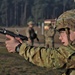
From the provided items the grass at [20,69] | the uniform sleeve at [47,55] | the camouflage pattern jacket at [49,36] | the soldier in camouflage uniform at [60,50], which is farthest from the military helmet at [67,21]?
the camouflage pattern jacket at [49,36]

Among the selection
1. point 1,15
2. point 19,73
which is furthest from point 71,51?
point 1,15

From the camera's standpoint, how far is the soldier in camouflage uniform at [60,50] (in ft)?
12.6

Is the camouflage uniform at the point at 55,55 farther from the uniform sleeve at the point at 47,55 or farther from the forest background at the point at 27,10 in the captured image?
the forest background at the point at 27,10

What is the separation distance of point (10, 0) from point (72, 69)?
422 feet

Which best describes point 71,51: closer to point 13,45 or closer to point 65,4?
point 13,45

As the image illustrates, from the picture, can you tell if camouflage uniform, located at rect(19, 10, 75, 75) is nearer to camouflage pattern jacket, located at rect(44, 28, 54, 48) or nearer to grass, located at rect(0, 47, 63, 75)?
grass, located at rect(0, 47, 63, 75)

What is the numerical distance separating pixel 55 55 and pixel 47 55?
0.38 ft

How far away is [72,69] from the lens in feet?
13.0

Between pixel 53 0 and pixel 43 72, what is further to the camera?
pixel 53 0

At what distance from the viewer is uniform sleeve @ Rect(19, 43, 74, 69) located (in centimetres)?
384

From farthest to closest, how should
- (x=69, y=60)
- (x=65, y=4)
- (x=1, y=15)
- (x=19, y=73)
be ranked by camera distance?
(x=65, y=4)
(x=1, y=15)
(x=19, y=73)
(x=69, y=60)

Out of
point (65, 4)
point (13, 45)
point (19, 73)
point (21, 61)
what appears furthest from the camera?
point (65, 4)

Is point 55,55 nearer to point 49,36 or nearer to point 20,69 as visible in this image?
point 20,69

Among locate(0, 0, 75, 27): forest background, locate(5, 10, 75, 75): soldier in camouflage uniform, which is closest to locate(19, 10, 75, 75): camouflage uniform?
locate(5, 10, 75, 75): soldier in camouflage uniform
